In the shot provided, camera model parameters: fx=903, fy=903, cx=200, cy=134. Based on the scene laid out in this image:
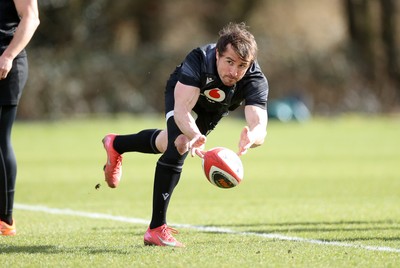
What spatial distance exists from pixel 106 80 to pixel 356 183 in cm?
2208

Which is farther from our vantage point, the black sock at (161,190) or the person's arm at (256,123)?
the black sock at (161,190)

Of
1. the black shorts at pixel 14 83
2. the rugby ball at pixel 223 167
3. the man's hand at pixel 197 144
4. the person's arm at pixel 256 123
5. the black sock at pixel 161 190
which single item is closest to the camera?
the rugby ball at pixel 223 167

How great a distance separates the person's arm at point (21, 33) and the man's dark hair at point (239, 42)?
5.39 ft

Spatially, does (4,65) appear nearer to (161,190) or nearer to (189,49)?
(161,190)

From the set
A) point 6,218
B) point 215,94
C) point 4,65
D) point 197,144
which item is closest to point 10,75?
point 4,65

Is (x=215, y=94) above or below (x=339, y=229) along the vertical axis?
above

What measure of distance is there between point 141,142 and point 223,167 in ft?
5.48

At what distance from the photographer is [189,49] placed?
37000 millimetres

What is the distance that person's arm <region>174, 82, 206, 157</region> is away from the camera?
6.92 meters

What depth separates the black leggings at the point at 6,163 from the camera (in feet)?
25.5

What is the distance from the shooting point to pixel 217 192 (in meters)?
12.3

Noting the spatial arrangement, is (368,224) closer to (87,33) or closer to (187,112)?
(187,112)

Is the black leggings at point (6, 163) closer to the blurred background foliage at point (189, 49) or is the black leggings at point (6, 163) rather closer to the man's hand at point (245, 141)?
the man's hand at point (245, 141)

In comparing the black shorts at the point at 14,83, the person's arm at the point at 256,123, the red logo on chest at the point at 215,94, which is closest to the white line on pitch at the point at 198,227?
the person's arm at the point at 256,123
